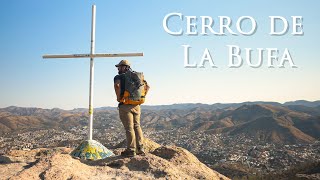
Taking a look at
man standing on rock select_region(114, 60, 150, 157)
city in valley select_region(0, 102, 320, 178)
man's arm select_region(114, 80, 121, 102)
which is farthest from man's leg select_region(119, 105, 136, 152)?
Result: city in valley select_region(0, 102, 320, 178)

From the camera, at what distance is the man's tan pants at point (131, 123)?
22.2ft

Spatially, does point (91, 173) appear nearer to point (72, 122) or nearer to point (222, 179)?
point (222, 179)

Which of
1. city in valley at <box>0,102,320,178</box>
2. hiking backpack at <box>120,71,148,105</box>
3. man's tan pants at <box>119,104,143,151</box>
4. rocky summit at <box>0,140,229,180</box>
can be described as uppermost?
hiking backpack at <box>120,71,148,105</box>

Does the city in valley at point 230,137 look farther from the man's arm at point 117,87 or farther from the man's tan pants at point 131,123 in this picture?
the man's arm at point 117,87

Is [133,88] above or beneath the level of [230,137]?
above

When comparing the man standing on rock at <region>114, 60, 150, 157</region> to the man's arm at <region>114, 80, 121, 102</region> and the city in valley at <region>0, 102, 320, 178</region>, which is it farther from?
the city in valley at <region>0, 102, 320, 178</region>

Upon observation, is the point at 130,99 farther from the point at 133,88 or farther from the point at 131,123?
the point at 131,123

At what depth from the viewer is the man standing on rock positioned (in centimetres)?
675

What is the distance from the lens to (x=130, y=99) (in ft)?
22.1

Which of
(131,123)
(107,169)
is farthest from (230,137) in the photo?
(107,169)

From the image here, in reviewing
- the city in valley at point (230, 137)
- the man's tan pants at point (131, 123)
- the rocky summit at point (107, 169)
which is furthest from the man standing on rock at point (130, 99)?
the city in valley at point (230, 137)

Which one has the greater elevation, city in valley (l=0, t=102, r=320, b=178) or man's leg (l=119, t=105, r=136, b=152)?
man's leg (l=119, t=105, r=136, b=152)

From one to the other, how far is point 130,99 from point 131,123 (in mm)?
521

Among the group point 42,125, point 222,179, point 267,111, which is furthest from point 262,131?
point 222,179
